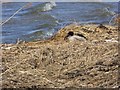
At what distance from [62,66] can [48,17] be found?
1089 cm

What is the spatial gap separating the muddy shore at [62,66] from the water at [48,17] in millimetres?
5074

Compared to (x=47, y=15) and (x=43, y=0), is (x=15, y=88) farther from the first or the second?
(x=43, y=0)

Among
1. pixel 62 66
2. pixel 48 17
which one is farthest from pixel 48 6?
pixel 62 66

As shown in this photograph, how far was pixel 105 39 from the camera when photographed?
6.70 m

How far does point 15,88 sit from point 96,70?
2.88 feet

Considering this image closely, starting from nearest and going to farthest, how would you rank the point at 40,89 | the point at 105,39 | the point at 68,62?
the point at 40,89, the point at 68,62, the point at 105,39

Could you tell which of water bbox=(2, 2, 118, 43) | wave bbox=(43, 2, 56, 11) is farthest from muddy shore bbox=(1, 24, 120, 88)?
wave bbox=(43, 2, 56, 11)

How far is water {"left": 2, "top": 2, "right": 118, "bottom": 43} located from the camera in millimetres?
12289

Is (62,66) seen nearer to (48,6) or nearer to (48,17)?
(48,17)

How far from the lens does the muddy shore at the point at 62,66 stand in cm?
480

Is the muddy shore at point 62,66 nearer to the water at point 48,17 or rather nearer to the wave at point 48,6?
the water at point 48,17

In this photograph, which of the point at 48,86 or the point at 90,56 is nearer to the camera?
the point at 48,86

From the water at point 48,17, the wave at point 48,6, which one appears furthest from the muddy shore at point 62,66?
the wave at point 48,6

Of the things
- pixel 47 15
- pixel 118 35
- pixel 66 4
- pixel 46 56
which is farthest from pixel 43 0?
pixel 46 56
